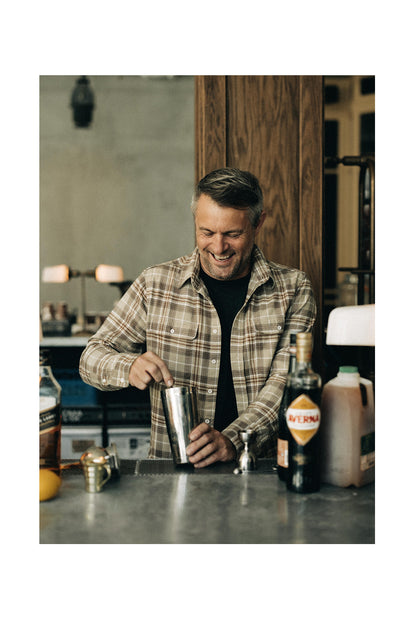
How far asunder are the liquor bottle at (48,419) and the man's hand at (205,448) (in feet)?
0.89

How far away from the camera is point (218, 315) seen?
1746mm

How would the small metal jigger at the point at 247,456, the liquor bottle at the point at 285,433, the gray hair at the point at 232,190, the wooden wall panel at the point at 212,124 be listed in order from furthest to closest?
1. the wooden wall panel at the point at 212,124
2. the gray hair at the point at 232,190
3. the small metal jigger at the point at 247,456
4. the liquor bottle at the point at 285,433

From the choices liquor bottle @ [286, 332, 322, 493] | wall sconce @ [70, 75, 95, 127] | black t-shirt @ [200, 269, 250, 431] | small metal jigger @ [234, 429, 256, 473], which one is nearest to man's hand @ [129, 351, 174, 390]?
small metal jigger @ [234, 429, 256, 473]

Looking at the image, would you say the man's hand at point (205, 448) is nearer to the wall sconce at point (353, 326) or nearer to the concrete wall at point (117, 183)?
the wall sconce at point (353, 326)

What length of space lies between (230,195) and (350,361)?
1189mm

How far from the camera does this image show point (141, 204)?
5609 mm

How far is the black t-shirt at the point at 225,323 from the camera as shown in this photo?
1724 millimetres

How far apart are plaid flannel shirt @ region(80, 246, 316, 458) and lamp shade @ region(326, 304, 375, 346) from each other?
1.70 ft

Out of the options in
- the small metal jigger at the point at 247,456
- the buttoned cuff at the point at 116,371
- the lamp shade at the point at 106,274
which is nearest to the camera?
the small metal jigger at the point at 247,456

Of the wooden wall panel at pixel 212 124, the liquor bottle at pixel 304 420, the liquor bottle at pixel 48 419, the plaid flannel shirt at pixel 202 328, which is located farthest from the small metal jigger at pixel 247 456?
the wooden wall panel at pixel 212 124
